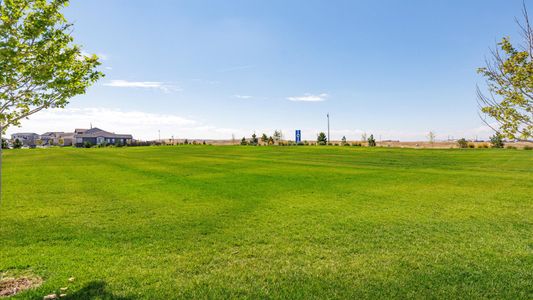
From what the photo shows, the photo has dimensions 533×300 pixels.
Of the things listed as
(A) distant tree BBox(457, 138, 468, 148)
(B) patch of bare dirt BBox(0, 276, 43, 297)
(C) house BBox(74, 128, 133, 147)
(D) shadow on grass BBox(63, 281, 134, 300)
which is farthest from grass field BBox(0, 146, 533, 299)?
(C) house BBox(74, 128, 133, 147)

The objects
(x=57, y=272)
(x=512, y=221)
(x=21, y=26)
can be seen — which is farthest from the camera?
(x=512, y=221)

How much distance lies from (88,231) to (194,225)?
353 cm

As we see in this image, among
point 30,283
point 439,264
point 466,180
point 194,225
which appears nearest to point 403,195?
point 466,180

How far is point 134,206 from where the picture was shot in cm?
1566

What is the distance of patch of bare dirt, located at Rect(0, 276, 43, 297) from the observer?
7.16 m

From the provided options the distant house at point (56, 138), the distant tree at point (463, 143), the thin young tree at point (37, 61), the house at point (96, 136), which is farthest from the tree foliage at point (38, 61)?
the distant house at point (56, 138)

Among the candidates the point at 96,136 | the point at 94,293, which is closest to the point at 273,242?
the point at 94,293

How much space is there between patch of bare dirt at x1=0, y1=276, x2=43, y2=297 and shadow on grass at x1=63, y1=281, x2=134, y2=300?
117 centimetres

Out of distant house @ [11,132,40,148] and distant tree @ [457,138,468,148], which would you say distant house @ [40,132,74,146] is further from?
distant tree @ [457,138,468,148]

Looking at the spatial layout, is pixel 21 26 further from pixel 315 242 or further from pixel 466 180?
pixel 466 180

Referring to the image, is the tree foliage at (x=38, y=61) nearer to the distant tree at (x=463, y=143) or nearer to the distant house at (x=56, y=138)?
the distant tree at (x=463, y=143)

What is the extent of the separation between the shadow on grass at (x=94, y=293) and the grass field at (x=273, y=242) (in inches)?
0.9

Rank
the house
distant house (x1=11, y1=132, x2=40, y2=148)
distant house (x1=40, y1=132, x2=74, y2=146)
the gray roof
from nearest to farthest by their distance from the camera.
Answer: the house, the gray roof, distant house (x1=40, y1=132, x2=74, y2=146), distant house (x1=11, y1=132, x2=40, y2=148)

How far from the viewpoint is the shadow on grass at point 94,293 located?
6.84 metres
